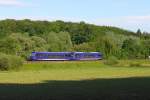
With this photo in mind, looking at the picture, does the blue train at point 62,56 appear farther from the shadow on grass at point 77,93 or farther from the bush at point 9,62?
the shadow on grass at point 77,93

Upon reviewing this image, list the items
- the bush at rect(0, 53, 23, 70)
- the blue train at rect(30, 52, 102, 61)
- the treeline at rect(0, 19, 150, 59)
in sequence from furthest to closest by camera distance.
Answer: the treeline at rect(0, 19, 150, 59)
the blue train at rect(30, 52, 102, 61)
the bush at rect(0, 53, 23, 70)

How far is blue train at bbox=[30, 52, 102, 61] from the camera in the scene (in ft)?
307

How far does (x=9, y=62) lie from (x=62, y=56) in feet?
88.9

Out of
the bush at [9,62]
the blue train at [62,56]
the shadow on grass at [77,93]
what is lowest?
the blue train at [62,56]

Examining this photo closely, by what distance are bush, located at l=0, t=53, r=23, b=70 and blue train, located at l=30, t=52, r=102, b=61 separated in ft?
67.4

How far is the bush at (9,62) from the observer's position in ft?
232

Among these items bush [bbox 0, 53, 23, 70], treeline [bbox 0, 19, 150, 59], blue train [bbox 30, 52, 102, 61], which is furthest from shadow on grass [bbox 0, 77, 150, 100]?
treeline [bbox 0, 19, 150, 59]

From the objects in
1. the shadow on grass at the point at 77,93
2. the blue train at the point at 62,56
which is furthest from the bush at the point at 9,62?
the shadow on grass at the point at 77,93

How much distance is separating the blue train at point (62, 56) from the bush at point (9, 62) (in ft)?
67.4

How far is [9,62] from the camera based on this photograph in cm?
7125

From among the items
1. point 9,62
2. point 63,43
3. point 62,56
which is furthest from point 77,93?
point 63,43

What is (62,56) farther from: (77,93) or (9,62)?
(77,93)

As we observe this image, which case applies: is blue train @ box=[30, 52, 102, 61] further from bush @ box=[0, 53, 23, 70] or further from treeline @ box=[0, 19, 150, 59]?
bush @ box=[0, 53, 23, 70]

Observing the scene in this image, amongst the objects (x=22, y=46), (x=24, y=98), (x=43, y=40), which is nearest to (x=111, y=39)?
(x=43, y=40)
